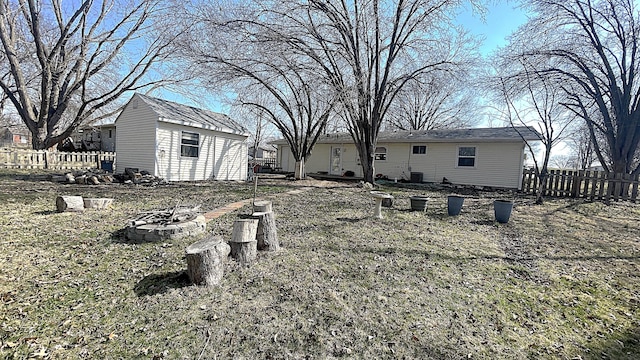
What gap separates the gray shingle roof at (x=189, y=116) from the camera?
11039 millimetres

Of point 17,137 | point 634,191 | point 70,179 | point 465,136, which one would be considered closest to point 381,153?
point 465,136

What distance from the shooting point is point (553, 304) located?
117 inches

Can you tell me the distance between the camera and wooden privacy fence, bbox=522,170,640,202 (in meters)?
10.2

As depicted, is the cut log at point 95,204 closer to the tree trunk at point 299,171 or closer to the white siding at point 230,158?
the white siding at point 230,158

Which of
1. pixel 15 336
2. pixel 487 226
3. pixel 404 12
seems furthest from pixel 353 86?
pixel 15 336

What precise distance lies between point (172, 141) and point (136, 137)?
149 centimetres

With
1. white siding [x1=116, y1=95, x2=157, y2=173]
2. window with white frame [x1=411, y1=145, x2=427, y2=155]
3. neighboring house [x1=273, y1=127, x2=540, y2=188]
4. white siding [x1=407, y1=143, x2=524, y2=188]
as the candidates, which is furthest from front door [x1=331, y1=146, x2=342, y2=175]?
white siding [x1=116, y1=95, x2=157, y2=173]

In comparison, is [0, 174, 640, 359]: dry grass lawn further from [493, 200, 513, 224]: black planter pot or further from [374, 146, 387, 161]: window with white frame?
[374, 146, 387, 161]: window with white frame

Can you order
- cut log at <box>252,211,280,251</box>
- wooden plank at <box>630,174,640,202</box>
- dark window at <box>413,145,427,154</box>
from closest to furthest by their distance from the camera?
cut log at <box>252,211,280,251</box> < wooden plank at <box>630,174,640,202</box> < dark window at <box>413,145,427,154</box>

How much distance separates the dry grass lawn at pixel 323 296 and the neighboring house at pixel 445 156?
9.16 meters

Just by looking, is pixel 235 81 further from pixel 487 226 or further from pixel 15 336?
pixel 15 336

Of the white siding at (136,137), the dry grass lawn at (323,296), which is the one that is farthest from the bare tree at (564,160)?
the white siding at (136,137)

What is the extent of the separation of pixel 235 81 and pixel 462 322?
1318 centimetres

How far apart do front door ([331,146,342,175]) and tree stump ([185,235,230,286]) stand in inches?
635
